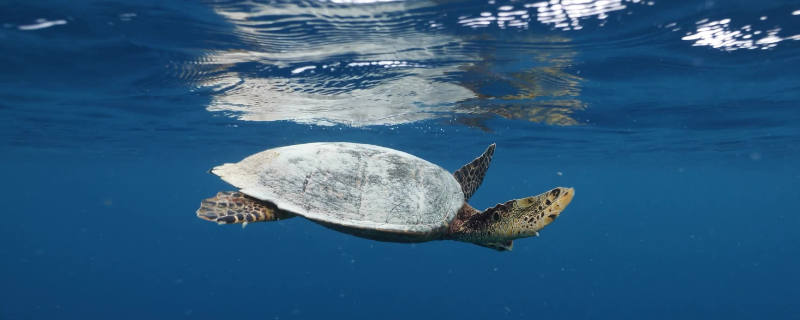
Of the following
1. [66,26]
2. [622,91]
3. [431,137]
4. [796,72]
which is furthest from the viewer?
[431,137]

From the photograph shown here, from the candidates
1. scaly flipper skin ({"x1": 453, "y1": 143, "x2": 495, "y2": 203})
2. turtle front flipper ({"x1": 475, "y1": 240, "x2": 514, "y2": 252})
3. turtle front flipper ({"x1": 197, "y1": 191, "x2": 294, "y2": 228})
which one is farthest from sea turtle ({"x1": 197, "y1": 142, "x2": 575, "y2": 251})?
scaly flipper skin ({"x1": 453, "y1": 143, "x2": 495, "y2": 203})

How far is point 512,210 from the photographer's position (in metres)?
5.72

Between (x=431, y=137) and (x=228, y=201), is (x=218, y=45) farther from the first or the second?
(x=431, y=137)

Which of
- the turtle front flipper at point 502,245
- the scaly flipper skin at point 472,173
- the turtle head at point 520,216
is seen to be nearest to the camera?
the turtle head at point 520,216

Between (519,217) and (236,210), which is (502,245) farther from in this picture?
(236,210)

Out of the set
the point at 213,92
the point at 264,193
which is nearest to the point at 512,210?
the point at 264,193

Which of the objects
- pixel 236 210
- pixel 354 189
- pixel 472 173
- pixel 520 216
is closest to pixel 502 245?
pixel 520 216

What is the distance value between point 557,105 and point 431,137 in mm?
9651

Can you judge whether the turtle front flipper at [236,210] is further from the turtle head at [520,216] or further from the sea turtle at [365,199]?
the turtle head at [520,216]

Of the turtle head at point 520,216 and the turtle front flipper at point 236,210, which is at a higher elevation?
the turtle front flipper at point 236,210

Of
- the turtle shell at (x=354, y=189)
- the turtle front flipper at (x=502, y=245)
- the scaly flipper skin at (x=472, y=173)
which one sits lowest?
the turtle front flipper at (x=502, y=245)

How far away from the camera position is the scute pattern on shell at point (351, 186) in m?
5.59

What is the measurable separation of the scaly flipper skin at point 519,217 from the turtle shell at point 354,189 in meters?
0.50

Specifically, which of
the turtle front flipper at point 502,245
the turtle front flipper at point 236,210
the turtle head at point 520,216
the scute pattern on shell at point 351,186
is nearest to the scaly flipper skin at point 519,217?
the turtle head at point 520,216
